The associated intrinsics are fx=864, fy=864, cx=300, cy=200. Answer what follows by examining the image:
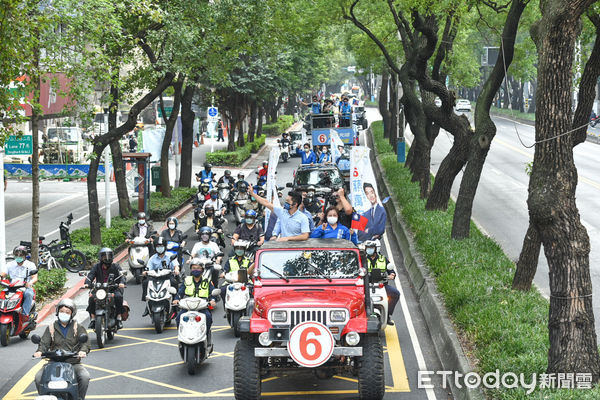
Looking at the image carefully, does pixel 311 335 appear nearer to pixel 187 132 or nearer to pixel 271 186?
pixel 271 186

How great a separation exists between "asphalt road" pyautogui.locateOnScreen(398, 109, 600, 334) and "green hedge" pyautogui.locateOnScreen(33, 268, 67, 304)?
1011 centimetres

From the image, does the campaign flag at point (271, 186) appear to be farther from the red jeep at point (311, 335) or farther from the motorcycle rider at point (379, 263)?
the red jeep at point (311, 335)

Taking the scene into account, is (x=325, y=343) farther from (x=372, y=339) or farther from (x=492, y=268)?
(x=492, y=268)

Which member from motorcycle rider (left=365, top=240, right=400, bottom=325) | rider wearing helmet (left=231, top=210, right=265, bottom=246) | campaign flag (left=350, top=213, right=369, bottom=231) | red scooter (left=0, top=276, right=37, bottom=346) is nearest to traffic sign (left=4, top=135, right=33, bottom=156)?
red scooter (left=0, top=276, right=37, bottom=346)

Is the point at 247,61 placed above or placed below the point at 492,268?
above

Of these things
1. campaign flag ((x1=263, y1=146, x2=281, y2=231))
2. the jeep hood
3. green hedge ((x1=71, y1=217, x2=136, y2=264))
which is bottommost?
green hedge ((x1=71, y1=217, x2=136, y2=264))

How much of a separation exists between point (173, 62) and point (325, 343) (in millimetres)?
16472

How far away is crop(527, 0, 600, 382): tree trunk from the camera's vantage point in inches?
404

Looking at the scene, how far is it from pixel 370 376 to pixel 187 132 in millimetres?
26507

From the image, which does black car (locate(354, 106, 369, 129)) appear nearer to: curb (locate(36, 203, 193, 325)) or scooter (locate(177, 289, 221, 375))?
curb (locate(36, 203, 193, 325))

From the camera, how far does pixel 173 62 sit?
25.2m

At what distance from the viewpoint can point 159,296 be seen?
609 inches

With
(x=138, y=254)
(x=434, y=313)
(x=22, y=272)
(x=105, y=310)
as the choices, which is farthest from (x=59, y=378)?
(x=138, y=254)

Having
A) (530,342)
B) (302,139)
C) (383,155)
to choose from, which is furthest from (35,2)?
(302,139)
